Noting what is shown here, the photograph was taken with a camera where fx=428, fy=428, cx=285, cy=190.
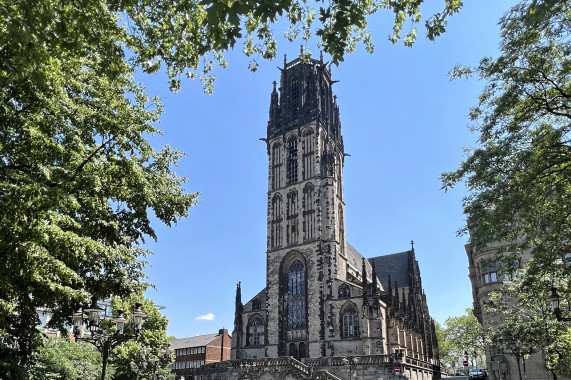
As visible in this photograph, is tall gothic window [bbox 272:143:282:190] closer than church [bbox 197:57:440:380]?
No

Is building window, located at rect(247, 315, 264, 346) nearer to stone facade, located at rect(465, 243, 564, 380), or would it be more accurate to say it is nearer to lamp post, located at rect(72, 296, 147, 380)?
stone facade, located at rect(465, 243, 564, 380)

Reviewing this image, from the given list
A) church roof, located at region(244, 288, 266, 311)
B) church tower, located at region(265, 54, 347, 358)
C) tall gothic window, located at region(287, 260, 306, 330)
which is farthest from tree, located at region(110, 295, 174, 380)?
tall gothic window, located at region(287, 260, 306, 330)

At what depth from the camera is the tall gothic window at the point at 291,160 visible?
170 ft

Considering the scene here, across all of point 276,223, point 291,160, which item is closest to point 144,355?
point 276,223

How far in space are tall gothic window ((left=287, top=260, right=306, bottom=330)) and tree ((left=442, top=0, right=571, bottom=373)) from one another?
33726 mm

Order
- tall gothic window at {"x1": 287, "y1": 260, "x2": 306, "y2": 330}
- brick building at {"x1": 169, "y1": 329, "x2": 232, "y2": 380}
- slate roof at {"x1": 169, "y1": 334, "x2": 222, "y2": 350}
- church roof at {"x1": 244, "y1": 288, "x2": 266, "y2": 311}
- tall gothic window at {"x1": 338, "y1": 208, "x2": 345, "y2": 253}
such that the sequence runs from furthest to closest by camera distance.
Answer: slate roof at {"x1": 169, "y1": 334, "x2": 222, "y2": 350}, brick building at {"x1": 169, "y1": 329, "x2": 232, "y2": 380}, tall gothic window at {"x1": 338, "y1": 208, "x2": 345, "y2": 253}, church roof at {"x1": 244, "y1": 288, "x2": 266, "y2": 311}, tall gothic window at {"x1": 287, "y1": 260, "x2": 306, "y2": 330}

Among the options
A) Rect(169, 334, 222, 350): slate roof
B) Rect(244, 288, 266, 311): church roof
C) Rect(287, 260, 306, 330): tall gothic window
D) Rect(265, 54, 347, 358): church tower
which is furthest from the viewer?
Rect(169, 334, 222, 350): slate roof

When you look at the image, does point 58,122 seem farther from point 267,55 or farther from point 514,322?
point 514,322

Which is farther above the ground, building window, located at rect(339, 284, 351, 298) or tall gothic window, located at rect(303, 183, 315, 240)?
tall gothic window, located at rect(303, 183, 315, 240)

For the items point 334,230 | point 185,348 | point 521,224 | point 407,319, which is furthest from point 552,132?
point 185,348

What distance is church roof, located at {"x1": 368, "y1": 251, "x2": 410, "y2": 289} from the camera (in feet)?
203

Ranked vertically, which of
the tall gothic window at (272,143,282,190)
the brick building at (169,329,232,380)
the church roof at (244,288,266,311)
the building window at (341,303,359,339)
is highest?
the tall gothic window at (272,143,282,190)

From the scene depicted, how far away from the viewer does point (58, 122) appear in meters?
10.4

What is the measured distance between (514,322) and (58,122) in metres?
22.4
